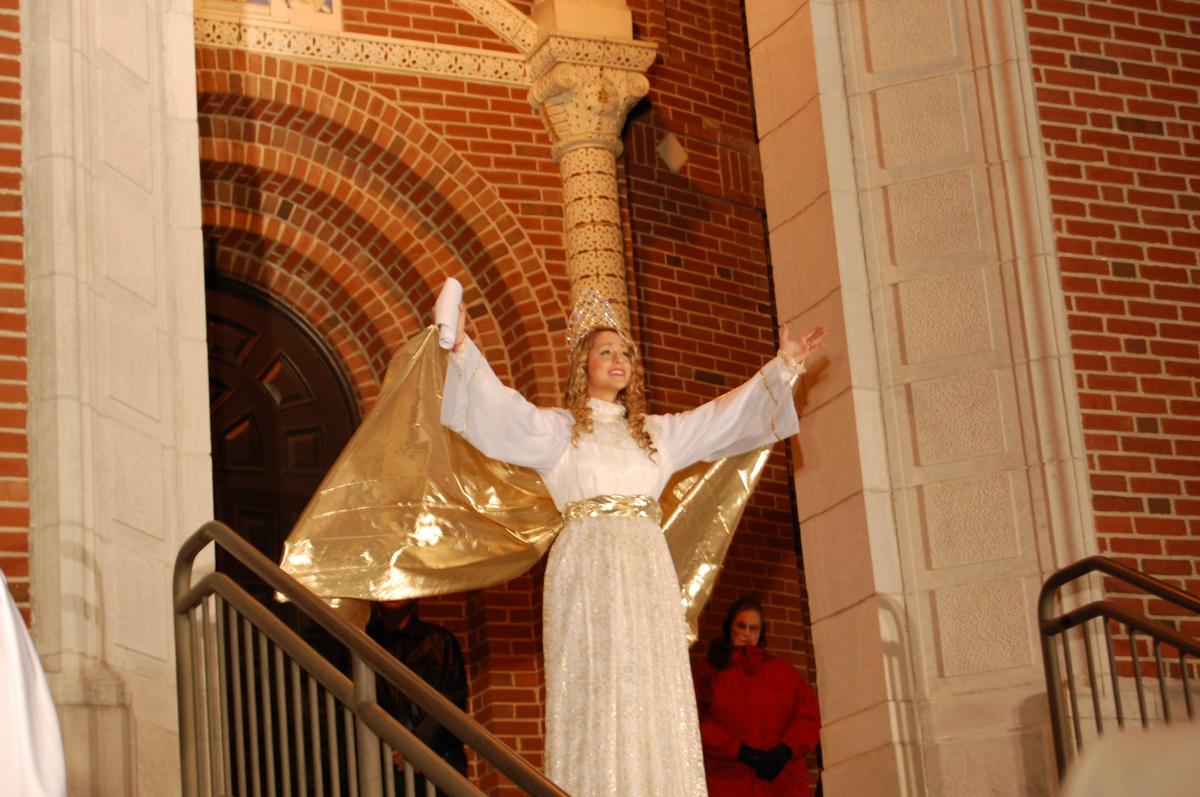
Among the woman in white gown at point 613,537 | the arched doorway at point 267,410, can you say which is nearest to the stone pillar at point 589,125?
the arched doorway at point 267,410

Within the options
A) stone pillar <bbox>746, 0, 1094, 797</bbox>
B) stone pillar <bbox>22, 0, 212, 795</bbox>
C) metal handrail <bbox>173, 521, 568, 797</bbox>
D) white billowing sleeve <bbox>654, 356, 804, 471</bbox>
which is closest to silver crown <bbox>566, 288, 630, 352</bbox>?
white billowing sleeve <bbox>654, 356, 804, 471</bbox>

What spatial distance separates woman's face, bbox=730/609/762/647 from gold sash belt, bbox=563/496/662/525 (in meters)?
1.98

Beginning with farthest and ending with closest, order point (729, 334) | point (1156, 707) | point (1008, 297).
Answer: point (729, 334) → point (1008, 297) → point (1156, 707)

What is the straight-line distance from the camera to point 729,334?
38.7ft

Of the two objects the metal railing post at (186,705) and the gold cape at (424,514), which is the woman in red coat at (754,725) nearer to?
the gold cape at (424,514)

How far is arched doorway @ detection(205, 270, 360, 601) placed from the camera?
10.7 meters

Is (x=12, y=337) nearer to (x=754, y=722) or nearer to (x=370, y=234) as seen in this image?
(x=754, y=722)

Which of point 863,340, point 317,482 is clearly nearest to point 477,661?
point 317,482

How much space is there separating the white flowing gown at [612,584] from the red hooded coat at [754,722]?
1.65m

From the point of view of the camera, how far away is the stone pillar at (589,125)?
1090cm

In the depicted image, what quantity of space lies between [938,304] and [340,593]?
261 cm

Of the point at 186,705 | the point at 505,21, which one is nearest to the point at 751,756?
the point at 186,705

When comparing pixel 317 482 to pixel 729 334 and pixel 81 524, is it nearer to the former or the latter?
pixel 729 334

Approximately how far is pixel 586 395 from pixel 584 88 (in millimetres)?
4763
